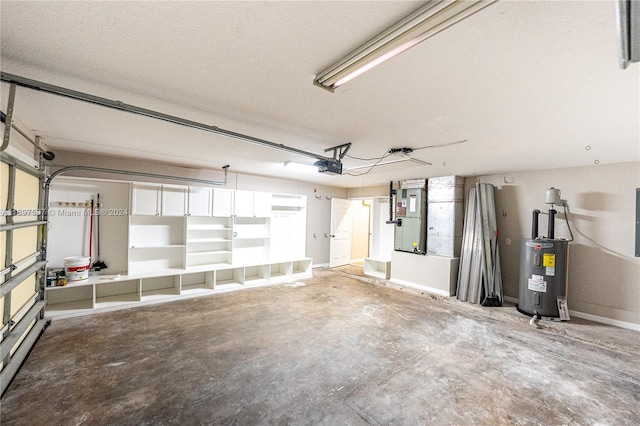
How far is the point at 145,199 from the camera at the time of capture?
14.4 ft

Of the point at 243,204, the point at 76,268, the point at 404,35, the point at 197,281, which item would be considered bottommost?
the point at 197,281

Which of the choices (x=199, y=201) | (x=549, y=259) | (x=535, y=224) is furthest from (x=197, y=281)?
→ (x=535, y=224)

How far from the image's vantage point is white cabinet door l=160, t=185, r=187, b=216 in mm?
4585

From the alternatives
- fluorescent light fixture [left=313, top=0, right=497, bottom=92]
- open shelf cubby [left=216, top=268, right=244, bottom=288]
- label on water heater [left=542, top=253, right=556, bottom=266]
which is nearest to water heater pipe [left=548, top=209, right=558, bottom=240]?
label on water heater [left=542, top=253, right=556, bottom=266]

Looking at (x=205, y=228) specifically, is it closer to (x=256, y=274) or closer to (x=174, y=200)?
(x=174, y=200)

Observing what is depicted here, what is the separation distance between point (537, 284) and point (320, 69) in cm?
461

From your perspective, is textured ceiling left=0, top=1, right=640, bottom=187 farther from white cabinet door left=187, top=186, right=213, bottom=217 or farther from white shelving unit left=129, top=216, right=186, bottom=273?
white shelving unit left=129, top=216, right=186, bottom=273

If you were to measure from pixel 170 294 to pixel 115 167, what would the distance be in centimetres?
240

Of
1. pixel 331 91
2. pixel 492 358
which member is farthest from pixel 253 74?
pixel 492 358

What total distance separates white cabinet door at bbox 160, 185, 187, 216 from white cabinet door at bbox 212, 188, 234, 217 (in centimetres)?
54

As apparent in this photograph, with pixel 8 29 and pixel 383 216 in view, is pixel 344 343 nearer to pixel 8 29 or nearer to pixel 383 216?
pixel 8 29

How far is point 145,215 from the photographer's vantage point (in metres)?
4.45

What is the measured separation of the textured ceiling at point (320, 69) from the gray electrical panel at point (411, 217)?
2.55 metres

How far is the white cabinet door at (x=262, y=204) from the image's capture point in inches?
220
